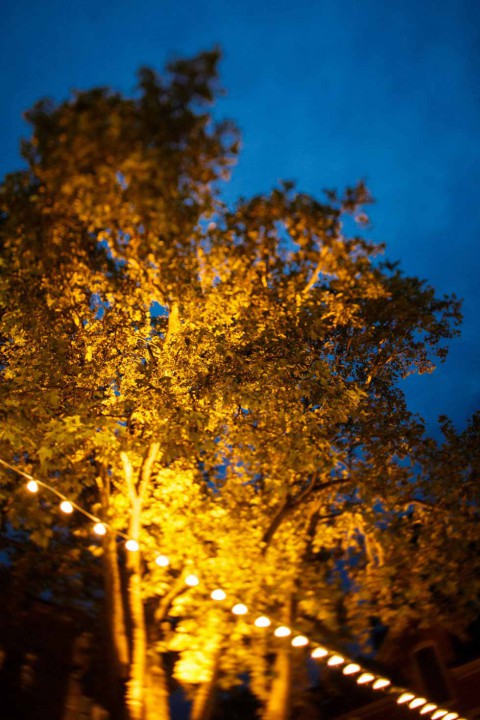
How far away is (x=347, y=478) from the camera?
28.7 ft

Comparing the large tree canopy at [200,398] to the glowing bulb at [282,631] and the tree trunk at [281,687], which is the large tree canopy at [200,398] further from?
the glowing bulb at [282,631]

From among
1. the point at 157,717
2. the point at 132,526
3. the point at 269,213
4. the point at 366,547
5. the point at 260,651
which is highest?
the point at 269,213

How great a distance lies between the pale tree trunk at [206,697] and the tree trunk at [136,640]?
1009 mm

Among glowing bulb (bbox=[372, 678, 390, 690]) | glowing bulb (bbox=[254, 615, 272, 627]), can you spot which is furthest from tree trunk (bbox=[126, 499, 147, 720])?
glowing bulb (bbox=[372, 678, 390, 690])

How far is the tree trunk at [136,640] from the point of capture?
259 inches

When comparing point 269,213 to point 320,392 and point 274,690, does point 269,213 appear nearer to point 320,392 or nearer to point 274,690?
point 320,392

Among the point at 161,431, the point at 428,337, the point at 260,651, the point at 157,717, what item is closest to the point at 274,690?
the point at 260,651

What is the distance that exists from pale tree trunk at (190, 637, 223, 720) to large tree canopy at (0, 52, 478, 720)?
5 cm

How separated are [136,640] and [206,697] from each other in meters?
1.38

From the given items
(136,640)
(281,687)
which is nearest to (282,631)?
(281,687)

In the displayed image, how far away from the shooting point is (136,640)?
7184 millimetres

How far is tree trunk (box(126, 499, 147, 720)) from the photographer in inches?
259

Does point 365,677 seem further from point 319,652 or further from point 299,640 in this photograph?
point 299,640

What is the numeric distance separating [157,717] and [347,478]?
450 cm
